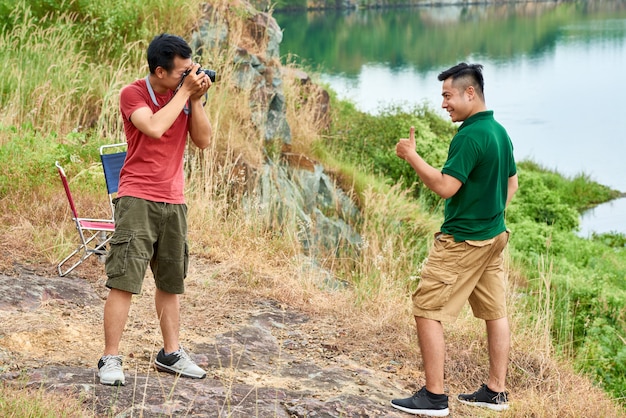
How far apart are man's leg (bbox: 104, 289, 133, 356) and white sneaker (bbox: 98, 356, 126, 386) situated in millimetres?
56

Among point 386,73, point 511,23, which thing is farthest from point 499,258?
point 511,23

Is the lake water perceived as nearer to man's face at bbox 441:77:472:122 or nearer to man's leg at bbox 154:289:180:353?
man's face at bbox 441:77:472:122

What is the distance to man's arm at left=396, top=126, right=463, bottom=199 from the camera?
4125 millimetres

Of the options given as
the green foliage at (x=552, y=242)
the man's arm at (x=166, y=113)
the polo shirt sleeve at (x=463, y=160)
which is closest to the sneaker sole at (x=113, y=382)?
the man's arm at (x=166, y=113)

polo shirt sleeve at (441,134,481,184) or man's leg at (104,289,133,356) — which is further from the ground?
polo shirt sleeve at (441,134,481,184)

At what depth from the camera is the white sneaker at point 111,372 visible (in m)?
4.05

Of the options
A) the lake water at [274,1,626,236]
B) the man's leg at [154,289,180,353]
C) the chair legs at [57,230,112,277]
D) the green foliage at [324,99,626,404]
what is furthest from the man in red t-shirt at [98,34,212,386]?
the lake water at [274,1,626,236]

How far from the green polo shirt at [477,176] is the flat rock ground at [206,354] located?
3.44 ft

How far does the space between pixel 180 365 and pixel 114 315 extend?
0.53 metres

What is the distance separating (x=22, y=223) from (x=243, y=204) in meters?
2.58

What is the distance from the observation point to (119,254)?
4113 millimetres

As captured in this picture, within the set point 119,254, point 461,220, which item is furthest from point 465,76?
point 119,254

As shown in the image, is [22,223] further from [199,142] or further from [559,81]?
[559,81]

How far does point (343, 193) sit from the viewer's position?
35.9ft
